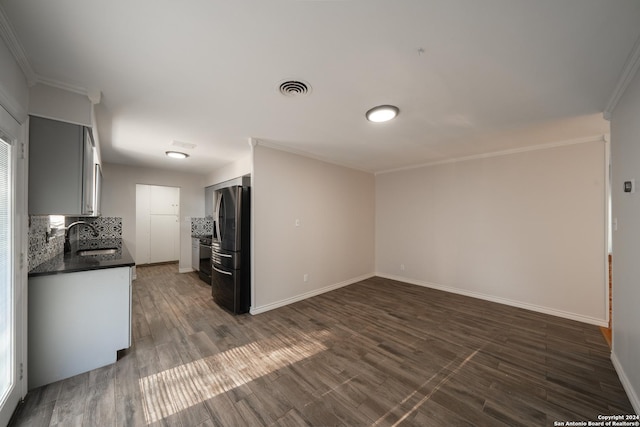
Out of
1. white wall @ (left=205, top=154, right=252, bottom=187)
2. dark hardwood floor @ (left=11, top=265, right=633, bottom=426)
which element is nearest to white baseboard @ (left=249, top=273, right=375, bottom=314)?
dark hardwood floor @ (left=11, top=265, right=633, bottom=426)

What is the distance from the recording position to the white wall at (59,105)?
1.83m

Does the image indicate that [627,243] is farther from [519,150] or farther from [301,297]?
[301,297]

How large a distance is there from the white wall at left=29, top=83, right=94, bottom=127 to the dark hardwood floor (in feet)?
7.21

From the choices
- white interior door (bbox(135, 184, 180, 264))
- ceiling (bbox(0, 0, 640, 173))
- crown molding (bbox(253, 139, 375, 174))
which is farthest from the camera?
white interior door (bbox(135, 184, 180, 264))

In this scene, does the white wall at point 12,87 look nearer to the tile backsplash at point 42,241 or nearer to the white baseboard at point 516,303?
the tile backsplash at point 42,241

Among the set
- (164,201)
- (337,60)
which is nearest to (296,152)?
(337,60)

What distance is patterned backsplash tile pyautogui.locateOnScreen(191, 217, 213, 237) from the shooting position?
586 cm

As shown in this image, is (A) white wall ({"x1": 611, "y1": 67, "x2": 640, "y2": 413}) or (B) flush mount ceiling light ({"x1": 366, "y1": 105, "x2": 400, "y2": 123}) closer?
(A) white wall ({"x1": 611, "y1": 67, "x2": 640, "y2": 413})

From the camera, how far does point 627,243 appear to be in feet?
6.03

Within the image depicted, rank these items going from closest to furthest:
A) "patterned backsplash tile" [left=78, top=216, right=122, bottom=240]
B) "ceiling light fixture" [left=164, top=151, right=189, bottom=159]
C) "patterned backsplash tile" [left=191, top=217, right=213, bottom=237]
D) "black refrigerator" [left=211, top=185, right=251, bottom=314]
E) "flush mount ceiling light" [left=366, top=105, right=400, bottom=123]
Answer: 1. "flush mount ceiling light" [left=366, top=105, right=400, bottom=123]
2. "black refrigerator" [left=211, top=185, right=251, bottom=314]
3. "ceiling light fixture" [left=164, top=151, right=189, bottom=159]
4. "patterned backsplash tile" [left=78, top=216, right=122, bottom=240]
5. "patterned backsplash tile" [left=191, top=217, right=213, bottom=237]

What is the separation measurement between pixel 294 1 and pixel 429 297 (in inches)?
168

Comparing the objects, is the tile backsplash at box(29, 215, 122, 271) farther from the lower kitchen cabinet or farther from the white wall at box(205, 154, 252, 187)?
the white wall at box(205, 154, 252, 187)

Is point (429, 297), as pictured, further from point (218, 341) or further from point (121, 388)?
point (121, 388)

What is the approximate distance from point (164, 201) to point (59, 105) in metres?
5.52
